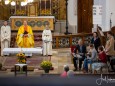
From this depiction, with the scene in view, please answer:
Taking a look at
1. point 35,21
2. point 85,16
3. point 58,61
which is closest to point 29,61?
point 58,61

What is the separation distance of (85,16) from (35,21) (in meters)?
3.45

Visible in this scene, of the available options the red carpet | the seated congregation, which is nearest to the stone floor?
the red carpet

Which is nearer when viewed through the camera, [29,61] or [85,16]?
[29,61]

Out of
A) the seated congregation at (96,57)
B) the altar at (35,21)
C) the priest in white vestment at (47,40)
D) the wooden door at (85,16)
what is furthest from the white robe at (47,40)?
the wooden door at (85,16)

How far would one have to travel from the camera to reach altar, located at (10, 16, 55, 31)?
25.4m

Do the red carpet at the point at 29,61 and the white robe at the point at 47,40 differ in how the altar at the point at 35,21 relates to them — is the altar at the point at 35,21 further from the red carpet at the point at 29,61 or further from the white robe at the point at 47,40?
the red carpet at the point at 29,61

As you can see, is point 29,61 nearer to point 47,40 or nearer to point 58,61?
point 58,61

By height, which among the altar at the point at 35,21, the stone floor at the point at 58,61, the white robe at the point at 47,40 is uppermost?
the altar at the point at 35,21

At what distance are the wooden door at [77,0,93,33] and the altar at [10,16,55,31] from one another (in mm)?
2052

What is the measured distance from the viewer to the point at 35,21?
84.0 feet

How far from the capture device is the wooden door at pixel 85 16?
1003 inches

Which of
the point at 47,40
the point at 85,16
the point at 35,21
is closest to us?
the point at 47,40

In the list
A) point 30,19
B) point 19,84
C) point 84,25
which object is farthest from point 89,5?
point 19,84

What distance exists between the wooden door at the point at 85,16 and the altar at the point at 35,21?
2.05 metres
